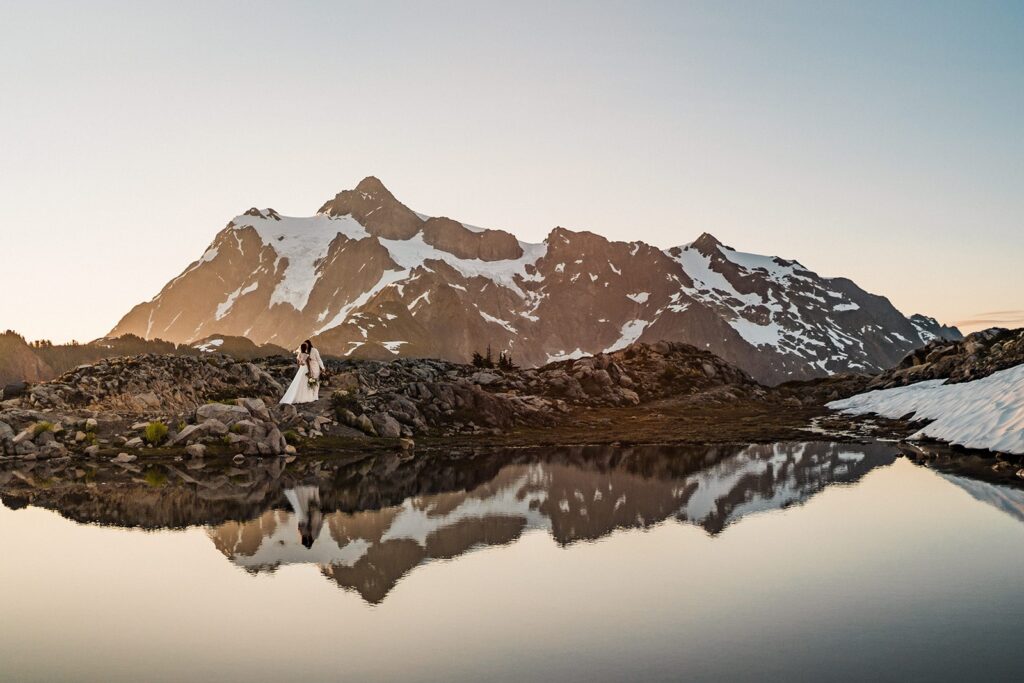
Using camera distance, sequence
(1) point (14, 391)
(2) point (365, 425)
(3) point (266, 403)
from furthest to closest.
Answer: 1. (3) point (266, 403)
2. (1) point (14, 391)
3. (2) point (365, 425)

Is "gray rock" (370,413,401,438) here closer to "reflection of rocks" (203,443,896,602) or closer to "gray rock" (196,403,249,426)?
"gray rock" (196,403,249,426)

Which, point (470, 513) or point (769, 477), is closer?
point (470, 513)

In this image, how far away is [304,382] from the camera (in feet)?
184

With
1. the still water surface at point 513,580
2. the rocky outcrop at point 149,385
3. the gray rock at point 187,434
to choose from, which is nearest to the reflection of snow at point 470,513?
the still water surface at point 513,580

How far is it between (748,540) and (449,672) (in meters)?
13.3

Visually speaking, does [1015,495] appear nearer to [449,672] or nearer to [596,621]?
[596,621]

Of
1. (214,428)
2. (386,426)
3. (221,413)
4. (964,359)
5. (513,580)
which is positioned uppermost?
(221,413)

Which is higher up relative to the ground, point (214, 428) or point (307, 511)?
point (214, 428)

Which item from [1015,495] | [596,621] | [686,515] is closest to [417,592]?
[596,621]

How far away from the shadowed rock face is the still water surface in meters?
0.17

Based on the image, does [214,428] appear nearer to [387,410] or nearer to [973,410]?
[387,410]

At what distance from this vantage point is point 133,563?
70.7 ft

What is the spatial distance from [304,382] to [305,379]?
301mm

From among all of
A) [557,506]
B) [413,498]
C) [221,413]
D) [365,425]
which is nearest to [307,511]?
[413,498]
